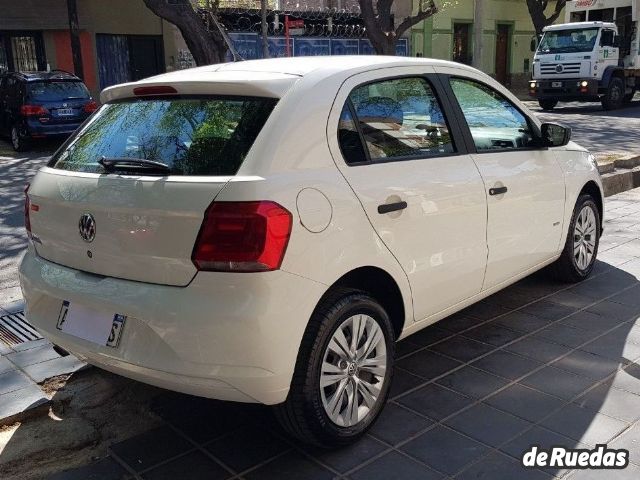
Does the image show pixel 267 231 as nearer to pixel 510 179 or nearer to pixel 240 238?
pixel 240 238

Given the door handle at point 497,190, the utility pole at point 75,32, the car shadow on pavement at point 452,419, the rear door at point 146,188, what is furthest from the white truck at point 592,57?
the rear door at point 146,188

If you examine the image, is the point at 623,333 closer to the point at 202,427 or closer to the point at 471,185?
the point at 471,185

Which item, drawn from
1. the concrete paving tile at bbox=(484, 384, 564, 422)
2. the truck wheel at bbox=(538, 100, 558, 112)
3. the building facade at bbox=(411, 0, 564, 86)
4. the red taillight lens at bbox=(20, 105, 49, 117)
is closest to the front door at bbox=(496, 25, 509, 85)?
the building facade at bbox=(411, 0, 564, 86)

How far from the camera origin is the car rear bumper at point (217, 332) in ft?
8.60

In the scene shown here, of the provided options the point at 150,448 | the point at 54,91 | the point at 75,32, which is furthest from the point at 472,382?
the point at 75,32

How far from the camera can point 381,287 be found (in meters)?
3.34

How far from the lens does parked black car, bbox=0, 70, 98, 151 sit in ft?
44.3

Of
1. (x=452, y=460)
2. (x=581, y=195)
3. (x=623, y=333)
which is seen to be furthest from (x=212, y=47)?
(x=452, y=460)

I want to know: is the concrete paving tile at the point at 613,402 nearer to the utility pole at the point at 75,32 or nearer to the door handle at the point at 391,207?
the door handle at the point at 391,207

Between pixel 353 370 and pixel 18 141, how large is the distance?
12.8 m

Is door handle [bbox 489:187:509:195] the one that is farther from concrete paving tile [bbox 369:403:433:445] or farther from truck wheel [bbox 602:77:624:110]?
truck wheel [bbox 602:77:624:110]

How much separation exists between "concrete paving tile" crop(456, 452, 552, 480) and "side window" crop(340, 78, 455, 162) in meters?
1.47

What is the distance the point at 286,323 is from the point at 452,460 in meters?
1.00

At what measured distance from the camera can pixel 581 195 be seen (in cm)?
512
